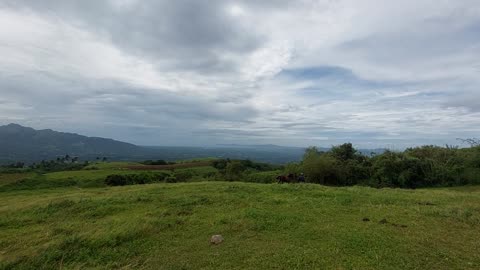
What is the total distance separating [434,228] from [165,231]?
885 cm

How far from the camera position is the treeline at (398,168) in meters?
31.8

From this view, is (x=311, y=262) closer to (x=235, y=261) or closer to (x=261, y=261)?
(x=261, y=261)

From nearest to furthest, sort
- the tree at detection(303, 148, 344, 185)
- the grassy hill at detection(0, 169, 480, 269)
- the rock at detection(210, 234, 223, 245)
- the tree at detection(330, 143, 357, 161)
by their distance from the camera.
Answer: the grassy hill at detection(0, 169, 480, 269)
the rock at detection(210, 234, 223, 245)
the tree at detection(303, 148, 344, 185)
the tree at detection(330, 143, 357, 161)

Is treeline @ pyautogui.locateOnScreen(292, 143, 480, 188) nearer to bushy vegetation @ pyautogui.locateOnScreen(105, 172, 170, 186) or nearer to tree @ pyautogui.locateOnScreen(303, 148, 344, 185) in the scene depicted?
tree @ pyautogui.locateOnScreen(303, 148, 344, 185)

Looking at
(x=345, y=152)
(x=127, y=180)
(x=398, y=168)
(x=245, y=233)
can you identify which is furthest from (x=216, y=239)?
(x=345, y=152)

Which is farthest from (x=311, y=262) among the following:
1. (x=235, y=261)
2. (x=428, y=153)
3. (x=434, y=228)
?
(x=428, y=153)

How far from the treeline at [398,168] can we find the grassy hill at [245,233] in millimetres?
18928

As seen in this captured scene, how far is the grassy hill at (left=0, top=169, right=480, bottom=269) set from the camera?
715cm

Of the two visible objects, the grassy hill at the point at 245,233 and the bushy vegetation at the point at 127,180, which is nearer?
the grassy hill at the point at 245,233

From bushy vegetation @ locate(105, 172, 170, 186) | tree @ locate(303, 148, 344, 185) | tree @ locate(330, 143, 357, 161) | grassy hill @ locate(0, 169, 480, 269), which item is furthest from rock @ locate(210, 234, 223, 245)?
tree @ locate(330, 143, 357, 161)

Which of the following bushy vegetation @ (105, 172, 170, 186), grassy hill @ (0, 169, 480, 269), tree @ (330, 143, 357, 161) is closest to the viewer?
grassy hill @ (0, 169, 480, 269)

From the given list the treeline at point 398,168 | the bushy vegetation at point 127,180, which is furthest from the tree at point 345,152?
the bushy vegetation at point 127,180

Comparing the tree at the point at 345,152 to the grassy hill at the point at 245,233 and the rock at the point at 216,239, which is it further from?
the rock at the point at 216,239

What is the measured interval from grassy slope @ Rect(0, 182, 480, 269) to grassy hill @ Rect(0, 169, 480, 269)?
0.03 meters
